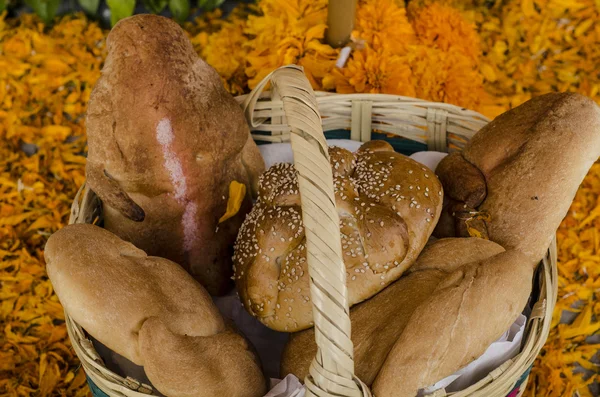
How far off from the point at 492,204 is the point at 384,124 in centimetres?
51

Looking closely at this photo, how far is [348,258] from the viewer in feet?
3.97

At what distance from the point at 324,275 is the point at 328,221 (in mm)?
84

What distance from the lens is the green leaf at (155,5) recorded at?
7.92ft

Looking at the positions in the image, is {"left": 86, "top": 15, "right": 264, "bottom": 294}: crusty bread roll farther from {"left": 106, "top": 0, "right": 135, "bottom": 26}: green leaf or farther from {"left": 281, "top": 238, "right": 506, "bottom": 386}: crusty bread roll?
{"left": 106, "top": 0, "right": 135, "bottom": 26}: green leaf

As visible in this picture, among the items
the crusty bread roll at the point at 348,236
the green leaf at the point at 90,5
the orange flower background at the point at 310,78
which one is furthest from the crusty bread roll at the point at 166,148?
the green leaf at the point at 90,5

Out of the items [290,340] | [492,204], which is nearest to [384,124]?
[492,204]

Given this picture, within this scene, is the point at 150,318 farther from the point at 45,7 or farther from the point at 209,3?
the point at 45,7

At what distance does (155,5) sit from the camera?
243 cm

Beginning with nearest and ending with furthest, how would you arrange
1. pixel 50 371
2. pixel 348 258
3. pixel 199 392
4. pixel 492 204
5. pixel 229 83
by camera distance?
1. pixel 199 392
2. pixel 348 258
3. pixel 492 204
4. pixel 50 371
5. pixel 229 83

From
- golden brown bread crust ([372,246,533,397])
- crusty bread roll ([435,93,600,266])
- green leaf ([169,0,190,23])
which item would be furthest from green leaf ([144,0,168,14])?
golden brown bread crust ([372,246,533,397])

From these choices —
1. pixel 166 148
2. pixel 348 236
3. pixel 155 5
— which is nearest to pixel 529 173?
pixel 348 236

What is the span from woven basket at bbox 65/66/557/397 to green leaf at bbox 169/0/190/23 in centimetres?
91

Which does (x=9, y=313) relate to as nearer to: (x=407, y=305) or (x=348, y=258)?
(x=348, y=258)

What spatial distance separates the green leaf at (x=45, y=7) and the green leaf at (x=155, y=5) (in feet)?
1.20
